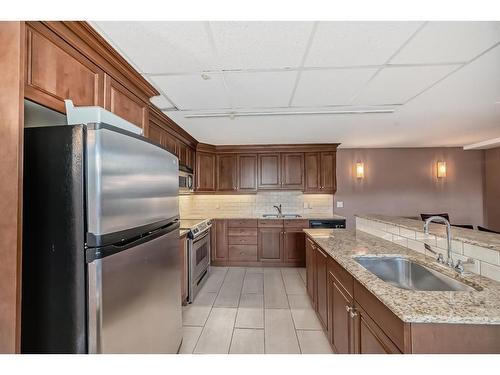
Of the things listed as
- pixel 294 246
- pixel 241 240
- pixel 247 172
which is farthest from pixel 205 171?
pixel 294 246

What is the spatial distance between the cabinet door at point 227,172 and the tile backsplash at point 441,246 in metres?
2.64

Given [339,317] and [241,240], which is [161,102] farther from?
[241,240]

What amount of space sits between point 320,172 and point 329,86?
2.70 meters

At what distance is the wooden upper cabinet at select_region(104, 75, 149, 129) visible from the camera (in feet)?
5.35

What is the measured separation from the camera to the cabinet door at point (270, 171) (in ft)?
15.3

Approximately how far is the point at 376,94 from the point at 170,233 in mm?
2207

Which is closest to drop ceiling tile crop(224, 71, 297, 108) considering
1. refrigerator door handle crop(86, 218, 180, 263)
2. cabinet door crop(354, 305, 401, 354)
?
refrigerator door handle crop(86, 218, 180, 263)

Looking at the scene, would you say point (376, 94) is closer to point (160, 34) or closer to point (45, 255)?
point (160, 34)

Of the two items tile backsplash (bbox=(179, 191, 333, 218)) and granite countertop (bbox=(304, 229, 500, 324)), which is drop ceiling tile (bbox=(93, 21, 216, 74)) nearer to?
granite countertop (bbox=(304, 229, 500, 324))

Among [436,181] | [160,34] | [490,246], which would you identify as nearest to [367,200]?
[436,181]

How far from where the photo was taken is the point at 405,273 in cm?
179
